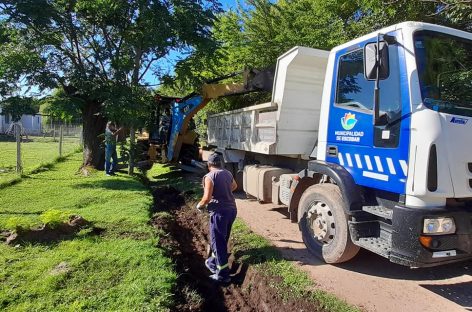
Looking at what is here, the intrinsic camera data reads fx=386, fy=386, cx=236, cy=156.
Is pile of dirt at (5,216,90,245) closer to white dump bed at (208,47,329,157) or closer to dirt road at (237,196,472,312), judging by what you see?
dirt road at (237,196,472,312)

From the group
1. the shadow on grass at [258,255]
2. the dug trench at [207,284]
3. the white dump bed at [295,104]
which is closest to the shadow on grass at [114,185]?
the dug trench at [207,284]

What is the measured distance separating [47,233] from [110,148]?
605 centimetres

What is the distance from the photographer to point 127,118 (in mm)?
10344

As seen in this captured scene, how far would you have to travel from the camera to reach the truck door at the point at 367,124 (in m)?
4.11

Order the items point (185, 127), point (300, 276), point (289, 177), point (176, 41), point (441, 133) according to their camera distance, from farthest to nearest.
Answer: point (185, 127) → point (176, 41) → point (289, 177) → point (300, 276) → point (441, 133)

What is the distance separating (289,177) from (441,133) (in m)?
3.12

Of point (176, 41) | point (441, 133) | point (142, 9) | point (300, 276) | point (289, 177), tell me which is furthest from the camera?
point (176, 41)

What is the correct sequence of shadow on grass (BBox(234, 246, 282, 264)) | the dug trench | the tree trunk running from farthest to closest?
the tree trunk → shadow on grass (BBox(234, 246, 282, 264)) → the dug trench

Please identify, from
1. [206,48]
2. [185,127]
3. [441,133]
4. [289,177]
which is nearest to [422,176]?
[441,133]

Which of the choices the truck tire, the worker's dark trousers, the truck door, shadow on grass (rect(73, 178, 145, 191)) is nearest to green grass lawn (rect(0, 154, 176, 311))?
the worker's dark trousers

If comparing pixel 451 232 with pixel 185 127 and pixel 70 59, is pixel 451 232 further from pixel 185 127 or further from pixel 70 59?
pixel 70 59

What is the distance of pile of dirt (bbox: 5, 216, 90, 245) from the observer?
5.44 meters

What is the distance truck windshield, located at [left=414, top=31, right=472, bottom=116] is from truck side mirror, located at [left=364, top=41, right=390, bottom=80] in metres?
0.36

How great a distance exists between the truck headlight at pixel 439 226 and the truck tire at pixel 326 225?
3.41 ft
